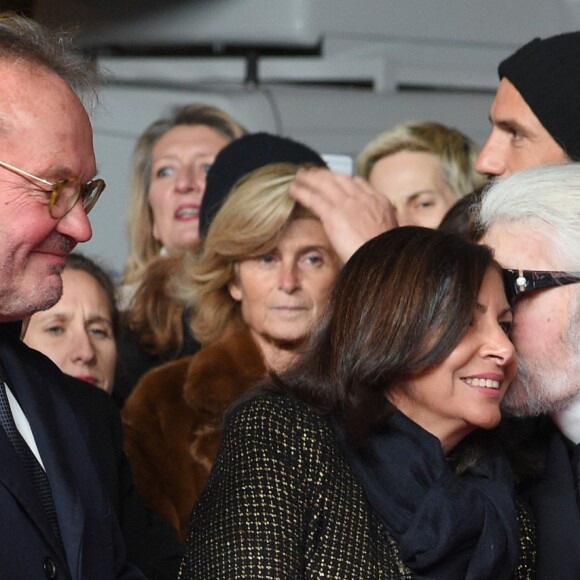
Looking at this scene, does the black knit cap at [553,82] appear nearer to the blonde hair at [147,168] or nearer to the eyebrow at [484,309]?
the eyebrow at [484,309]

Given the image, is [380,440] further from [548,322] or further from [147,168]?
[147,168]

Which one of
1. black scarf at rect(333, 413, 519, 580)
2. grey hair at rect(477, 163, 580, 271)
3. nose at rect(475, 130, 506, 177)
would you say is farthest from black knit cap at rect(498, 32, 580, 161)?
black scarf at rect(333, 413, 519, 580)

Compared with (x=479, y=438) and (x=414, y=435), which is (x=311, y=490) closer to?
(x=414, y=435)

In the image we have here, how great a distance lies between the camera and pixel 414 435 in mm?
2662

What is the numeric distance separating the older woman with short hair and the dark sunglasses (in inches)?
31.0

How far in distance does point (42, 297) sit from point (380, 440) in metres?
0.85

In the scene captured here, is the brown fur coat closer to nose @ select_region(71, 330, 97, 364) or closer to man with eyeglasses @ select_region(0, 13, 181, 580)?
nose @ select_region(71, 330, 97, 364)

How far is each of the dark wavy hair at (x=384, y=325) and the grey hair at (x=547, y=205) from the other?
38cm

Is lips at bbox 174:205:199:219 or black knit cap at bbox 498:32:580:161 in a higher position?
black knit cap at bbox 498:32:580:161

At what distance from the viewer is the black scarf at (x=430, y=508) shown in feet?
8.38

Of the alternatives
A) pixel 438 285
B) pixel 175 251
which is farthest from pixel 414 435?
pixel 175 251

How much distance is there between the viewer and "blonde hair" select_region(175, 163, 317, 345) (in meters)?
3.85

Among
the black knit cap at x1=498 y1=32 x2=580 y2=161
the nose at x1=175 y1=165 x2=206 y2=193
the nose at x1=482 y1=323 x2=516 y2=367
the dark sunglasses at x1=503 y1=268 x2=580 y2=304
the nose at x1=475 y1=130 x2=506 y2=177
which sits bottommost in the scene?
the nose at x1=482 y1=323 x2=516 y2=367

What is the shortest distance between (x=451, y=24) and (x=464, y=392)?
3.47 meters
